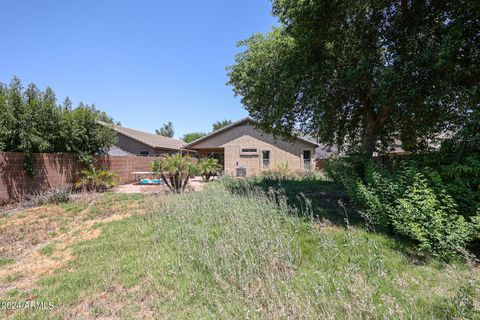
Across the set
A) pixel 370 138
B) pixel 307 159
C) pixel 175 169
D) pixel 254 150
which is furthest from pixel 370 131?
pixel 254 150

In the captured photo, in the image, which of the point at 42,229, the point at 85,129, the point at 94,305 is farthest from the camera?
the point at 85,129

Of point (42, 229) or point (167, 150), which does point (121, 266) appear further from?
point (167, 150)

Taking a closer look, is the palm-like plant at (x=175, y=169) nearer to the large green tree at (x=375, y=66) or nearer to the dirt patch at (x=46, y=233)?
the dirt patch at (x=46, y=233)

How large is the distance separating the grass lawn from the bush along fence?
4893mm

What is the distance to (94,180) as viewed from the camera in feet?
40.5

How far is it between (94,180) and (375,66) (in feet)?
42.1

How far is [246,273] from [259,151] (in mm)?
18580

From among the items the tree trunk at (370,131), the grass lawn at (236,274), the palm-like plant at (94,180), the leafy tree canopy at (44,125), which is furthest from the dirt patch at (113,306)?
the palm-like plant at (94,180)

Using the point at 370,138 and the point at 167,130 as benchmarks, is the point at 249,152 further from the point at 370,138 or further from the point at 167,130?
the point at 167,130

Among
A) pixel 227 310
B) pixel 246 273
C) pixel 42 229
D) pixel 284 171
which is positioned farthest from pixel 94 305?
pixel 284 171

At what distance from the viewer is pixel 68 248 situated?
5152 mm

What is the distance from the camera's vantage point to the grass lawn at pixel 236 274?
268 centimetres

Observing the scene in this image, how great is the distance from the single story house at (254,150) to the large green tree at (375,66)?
35.0 ft

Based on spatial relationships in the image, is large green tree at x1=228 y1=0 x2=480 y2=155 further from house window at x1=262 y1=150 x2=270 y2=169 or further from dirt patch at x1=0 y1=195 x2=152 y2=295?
house window at x1=262 y1=150 x2=270 y2=169
